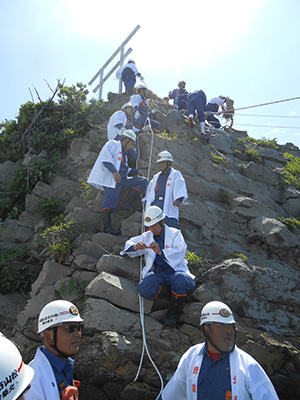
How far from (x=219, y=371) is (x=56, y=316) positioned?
181 cm

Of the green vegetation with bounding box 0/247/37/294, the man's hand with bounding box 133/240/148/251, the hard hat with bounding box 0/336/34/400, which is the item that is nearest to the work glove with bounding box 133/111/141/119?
the green vegetation with bounding box 0/247/37/294

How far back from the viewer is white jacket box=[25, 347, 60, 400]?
3.02 metres

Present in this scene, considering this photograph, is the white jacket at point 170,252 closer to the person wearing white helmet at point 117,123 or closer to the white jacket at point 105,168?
the white jacket at point 105,168

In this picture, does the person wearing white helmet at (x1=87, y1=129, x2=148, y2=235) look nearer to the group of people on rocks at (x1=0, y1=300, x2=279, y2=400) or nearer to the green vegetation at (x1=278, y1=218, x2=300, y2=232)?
the green vegetation at (x1=278, y1=218, x2=300, y2=232)

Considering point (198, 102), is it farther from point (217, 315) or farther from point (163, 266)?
point (217, 315)

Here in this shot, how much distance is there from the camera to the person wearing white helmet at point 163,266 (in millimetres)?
5684

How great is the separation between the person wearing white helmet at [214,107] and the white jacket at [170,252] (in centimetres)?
1035

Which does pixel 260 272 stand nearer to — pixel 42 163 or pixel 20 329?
pixel 20 329

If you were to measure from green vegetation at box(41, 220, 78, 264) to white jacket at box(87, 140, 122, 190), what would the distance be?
107cm

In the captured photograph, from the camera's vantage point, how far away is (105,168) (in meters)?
8.34

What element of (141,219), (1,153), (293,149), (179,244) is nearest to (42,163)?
(1,153)

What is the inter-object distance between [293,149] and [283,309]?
12.2 meters

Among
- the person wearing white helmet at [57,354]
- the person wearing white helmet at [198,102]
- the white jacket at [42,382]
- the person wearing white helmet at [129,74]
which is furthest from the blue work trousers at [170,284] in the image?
the person wearing white helmet at [129,74]

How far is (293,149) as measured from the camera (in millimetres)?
17047
